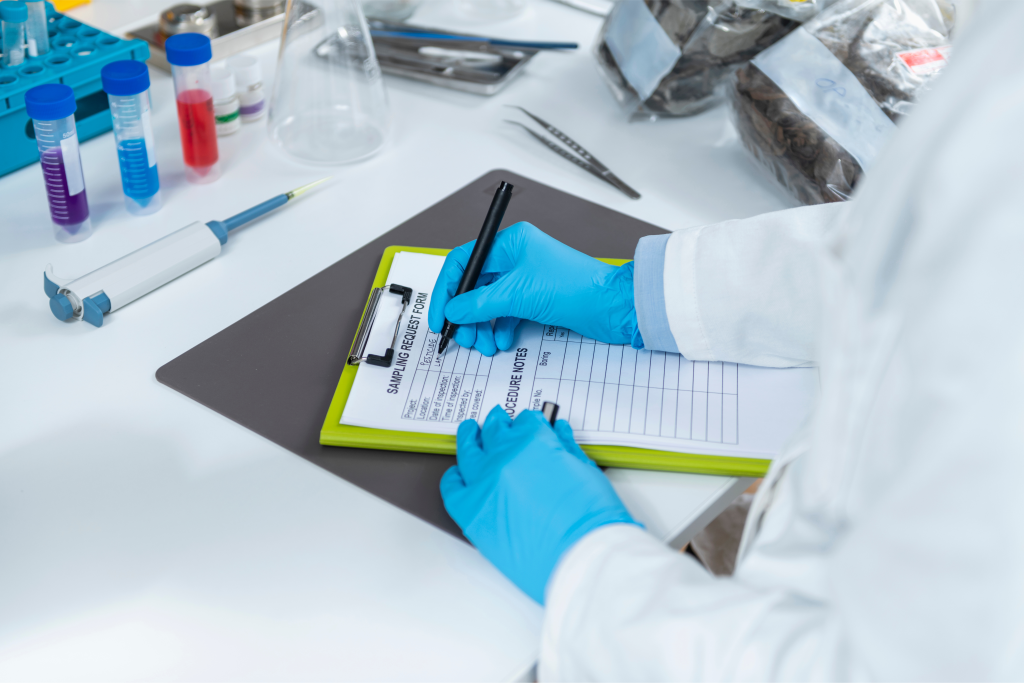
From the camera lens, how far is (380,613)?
51cm

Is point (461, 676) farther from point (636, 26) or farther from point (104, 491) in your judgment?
point (636, 26)

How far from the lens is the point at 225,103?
99 cm

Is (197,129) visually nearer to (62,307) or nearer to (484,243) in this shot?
(62,307)

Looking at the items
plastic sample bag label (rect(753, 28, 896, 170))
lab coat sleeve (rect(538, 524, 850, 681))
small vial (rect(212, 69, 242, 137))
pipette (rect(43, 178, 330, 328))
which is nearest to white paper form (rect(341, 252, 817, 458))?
lab coat sleeve (rect(538, 524, 850, 681))

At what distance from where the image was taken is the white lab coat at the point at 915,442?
0.32m

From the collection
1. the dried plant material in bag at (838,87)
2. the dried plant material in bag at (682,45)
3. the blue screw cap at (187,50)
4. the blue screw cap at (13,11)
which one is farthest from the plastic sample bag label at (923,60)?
the blue screw cap at (13,11)

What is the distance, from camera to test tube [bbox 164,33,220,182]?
85 centimetres

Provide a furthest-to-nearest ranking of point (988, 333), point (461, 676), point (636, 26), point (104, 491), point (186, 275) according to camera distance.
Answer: point (636, 26), point (186, 275), point (104, 491), point (461, 676), point (988, 333)

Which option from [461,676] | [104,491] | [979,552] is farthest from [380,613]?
[979,552]

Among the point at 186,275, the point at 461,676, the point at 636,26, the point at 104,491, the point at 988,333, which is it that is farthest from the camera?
the point at 636,26

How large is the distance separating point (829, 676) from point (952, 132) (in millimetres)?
269

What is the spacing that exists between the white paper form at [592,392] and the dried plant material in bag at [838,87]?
1.01 feet

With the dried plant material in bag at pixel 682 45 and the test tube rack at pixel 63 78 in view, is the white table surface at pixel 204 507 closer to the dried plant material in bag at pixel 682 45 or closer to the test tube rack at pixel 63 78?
the test tube rack at pixel 63 78

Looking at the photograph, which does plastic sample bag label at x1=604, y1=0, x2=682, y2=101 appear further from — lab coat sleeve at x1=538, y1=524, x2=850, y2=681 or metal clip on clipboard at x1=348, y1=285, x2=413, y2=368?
lab coat sleeve at x1=538, y1=524, x2=850, y2=681
